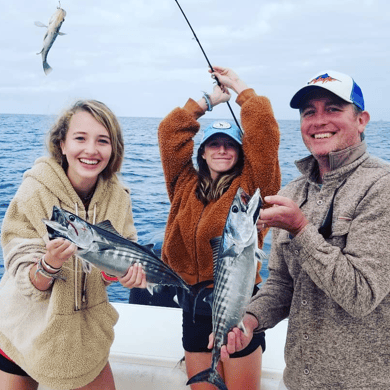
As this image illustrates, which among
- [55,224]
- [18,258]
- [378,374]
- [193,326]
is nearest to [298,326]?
[378,374]

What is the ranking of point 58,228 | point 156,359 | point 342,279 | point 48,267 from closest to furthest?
1. point 342,279
2. point 58,228
3. point 48,267
4. point 156,359

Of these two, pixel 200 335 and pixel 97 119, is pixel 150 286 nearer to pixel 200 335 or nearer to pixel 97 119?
pixel 200 335

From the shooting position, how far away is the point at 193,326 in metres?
2.54

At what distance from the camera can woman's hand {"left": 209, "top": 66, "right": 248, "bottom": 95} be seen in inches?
109

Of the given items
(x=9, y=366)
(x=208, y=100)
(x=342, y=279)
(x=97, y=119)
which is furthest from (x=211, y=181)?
(x=9, y=366)

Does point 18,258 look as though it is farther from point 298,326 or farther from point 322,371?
point 322,371

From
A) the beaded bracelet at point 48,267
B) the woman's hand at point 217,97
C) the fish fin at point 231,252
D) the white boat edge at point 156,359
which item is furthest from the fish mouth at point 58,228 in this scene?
the white boat edge at point 156,359

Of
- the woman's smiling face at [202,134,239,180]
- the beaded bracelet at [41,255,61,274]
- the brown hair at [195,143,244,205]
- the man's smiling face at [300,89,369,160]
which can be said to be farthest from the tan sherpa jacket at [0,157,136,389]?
the man's smiling face at [300,89,369,160]

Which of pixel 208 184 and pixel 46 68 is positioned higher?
pixel 46 68

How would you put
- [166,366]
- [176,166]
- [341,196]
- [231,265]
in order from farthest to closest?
[166,366] → [176,166] → [341,196] → [231,265]

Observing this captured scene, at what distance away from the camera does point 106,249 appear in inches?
73.5

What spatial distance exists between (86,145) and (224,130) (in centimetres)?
82

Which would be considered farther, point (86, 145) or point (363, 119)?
point (86, 145)

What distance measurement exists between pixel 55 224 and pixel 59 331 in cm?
77
